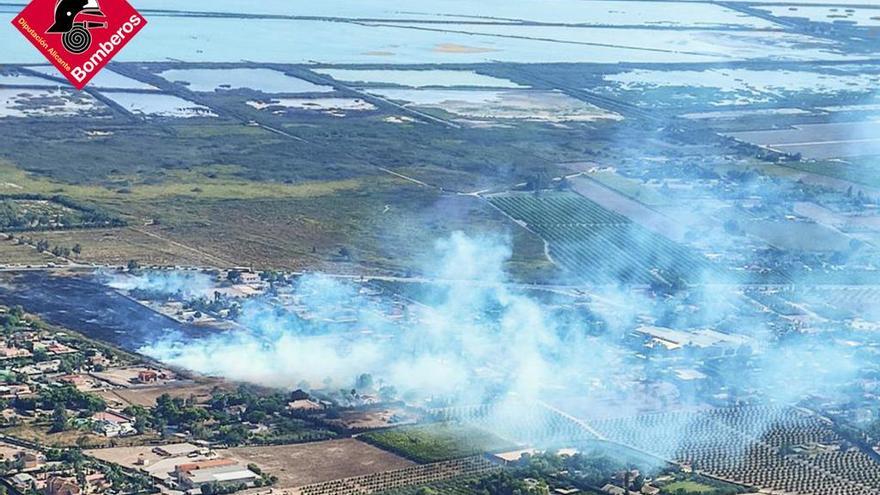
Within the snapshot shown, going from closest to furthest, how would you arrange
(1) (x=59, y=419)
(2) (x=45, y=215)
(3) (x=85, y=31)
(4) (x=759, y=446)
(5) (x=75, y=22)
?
(1) (x=59, y=419) < (4) (x=759, y=446) < (5) (x=75, y=22) < (3) (x=85, y=31) < (2) (x=45, y=215)

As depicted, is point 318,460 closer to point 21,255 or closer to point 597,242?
point 21,255

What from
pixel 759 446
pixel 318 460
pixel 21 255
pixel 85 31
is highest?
pixel 85 31

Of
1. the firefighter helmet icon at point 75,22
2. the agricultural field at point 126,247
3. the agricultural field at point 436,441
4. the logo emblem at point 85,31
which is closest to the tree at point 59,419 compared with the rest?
the agricultural field at point 436,441

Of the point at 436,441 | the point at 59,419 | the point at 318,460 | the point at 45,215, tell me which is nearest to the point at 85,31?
the point at 59,419

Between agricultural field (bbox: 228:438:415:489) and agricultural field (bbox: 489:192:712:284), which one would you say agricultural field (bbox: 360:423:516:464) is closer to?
agricultural field (bbox: 228:438:415:489)

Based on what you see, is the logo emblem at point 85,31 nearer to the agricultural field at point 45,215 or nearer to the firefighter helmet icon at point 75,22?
the firefighter helmet icon at point 75,22

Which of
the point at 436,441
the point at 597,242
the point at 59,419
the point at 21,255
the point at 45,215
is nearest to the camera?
the point at 59,419
